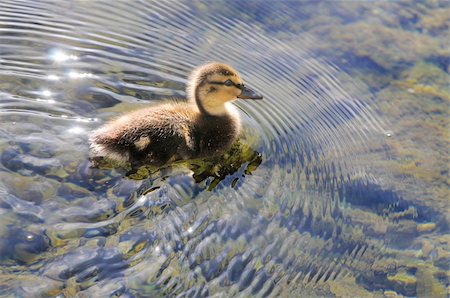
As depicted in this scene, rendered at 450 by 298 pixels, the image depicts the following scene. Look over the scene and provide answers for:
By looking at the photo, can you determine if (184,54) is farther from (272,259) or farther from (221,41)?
(272,259)

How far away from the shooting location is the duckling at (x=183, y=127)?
3852mm

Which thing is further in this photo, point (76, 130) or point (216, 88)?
point (216, 88)

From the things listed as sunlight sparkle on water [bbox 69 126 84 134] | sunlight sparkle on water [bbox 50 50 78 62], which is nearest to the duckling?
sunlight sparkle on water [bbox 69 126 84 134]

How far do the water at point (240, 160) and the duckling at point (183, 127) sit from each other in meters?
0.10

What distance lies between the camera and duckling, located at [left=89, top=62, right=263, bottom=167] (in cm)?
385

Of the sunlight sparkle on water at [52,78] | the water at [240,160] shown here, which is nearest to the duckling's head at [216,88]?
the water at [240,160]

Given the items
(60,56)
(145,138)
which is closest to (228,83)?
(145,138)

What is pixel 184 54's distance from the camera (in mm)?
4945

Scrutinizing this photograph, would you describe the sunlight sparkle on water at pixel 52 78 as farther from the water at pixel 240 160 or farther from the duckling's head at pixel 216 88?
the duckling's head at pixel 216 88

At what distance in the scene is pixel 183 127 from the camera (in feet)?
13.3

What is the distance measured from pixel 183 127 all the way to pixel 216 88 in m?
0.37

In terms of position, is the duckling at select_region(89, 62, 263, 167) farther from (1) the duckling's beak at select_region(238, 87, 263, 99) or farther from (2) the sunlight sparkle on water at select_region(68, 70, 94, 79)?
(2) the sunlight sparkle on water at select_region(68, 70, 94, 79)

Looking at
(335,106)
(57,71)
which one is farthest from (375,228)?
(57,71)

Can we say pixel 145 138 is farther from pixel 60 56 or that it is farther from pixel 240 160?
pixel 60 56
